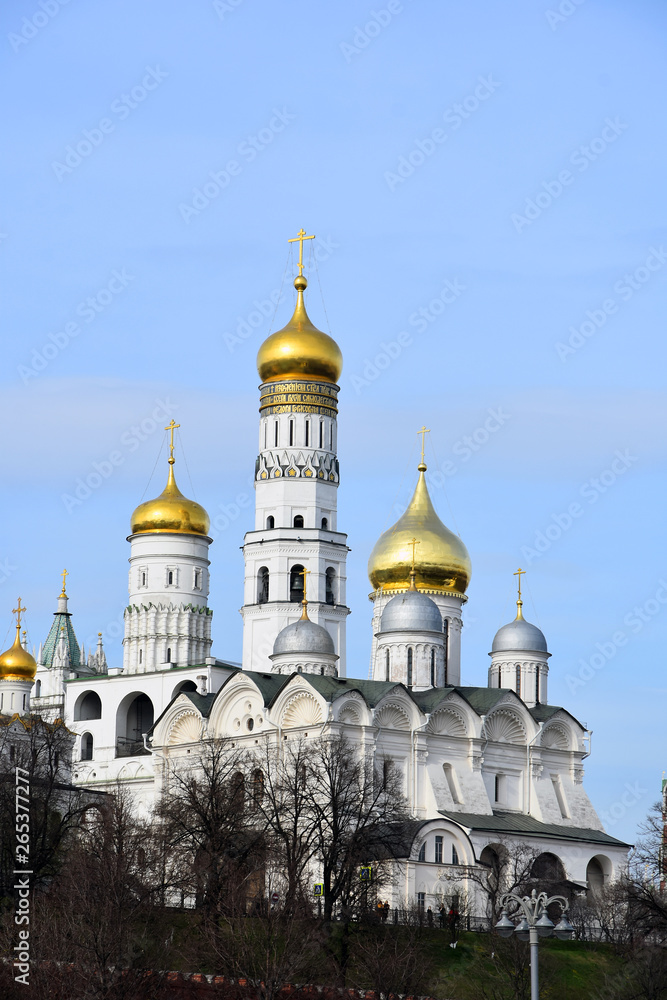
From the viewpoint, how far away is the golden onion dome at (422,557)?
66.3 m

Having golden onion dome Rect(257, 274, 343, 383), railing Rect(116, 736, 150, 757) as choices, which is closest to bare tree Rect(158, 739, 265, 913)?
railing Rect(116, 736, 150, 757)

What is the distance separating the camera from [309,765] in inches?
2154

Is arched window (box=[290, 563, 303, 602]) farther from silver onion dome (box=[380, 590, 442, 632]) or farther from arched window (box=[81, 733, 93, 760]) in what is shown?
arched window (box=[81, 733, 93, 760])

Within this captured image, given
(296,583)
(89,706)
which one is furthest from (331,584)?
(89,706)

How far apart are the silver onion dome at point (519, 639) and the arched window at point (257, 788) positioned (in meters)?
12.2

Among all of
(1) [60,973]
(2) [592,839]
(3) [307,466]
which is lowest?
(1) [60,973]

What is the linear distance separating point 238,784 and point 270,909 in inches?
346

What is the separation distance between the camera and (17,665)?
7050 centimetres

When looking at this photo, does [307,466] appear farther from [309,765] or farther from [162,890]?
[162,890]

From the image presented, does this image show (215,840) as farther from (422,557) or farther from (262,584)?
(422,557)

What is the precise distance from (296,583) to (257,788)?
11.7m

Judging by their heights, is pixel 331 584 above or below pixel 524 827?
above

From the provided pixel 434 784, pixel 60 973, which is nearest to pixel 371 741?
pixel 434 784

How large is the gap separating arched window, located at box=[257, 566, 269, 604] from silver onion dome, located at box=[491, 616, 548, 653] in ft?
24.6
